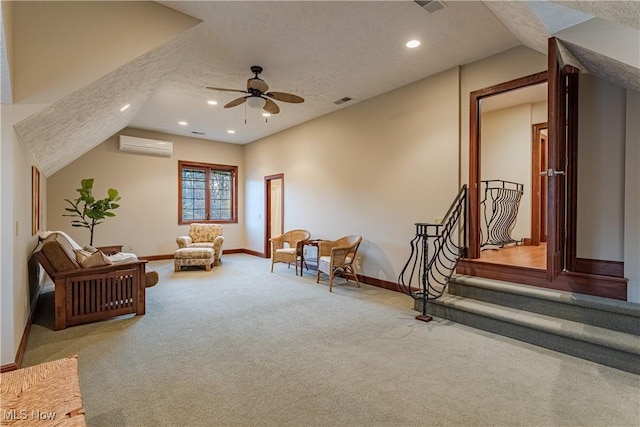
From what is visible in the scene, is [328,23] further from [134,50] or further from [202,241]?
[202,241]

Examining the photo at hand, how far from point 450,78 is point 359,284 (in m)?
3.46

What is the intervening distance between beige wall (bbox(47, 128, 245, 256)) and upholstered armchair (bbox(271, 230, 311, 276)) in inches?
118

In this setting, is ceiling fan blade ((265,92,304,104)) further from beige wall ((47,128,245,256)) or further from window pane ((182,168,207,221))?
window pane ((182,168,207,221))

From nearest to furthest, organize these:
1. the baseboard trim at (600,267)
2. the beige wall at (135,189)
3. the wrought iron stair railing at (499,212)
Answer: the baseboard trim at (600,267) < the wrought iron stair railing at (499,212) < the beige wall at (135,189)

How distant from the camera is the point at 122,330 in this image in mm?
3412

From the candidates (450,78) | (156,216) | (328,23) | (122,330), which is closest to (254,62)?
(328,23)

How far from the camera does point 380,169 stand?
536cm

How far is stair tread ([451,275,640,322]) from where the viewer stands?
9.27 ft

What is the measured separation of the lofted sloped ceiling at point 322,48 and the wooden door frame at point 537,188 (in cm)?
257

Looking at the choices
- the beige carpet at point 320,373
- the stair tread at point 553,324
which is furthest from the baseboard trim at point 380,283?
the stair tread at point 553,324

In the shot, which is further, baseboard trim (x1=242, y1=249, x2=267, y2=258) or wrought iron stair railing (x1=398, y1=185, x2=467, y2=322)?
baseboard trim (x1=242, y1=249, x2=267, y2=258)

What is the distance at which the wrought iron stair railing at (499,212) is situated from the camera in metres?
5.42

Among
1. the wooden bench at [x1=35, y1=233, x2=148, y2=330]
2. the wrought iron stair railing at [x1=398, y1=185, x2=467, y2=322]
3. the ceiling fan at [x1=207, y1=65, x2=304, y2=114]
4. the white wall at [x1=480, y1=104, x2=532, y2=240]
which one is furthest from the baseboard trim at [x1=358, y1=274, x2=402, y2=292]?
the wooden bench at [x1=35, y1=233, x2=148, y2=330]

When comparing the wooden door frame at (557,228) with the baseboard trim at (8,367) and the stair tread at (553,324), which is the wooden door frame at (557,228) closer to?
the stair tread at (553,324)
